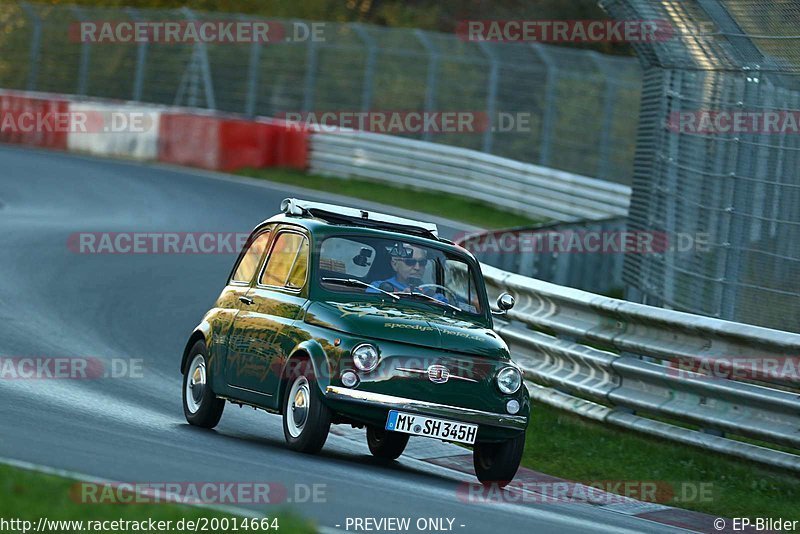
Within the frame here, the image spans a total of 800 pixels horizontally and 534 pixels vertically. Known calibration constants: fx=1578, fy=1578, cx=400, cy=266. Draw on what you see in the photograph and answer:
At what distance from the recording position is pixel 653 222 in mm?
16078

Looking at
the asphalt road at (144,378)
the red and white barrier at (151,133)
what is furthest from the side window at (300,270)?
the red and white barrier at (151,133)

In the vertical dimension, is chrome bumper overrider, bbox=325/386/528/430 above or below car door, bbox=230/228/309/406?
below

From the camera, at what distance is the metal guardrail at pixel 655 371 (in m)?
10.3

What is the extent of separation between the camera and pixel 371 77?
31484mm

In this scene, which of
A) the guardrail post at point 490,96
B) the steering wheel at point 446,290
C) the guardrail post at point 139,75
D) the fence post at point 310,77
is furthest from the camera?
the guardrail post at point 139,75

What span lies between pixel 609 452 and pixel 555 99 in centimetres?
1746

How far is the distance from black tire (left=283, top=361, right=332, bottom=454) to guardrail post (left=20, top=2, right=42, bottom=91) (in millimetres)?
28224

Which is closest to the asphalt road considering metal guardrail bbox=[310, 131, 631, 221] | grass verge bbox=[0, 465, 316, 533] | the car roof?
grass verge bbox=[0, 465, 316, 533]

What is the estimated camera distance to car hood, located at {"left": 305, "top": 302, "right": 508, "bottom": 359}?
983 centimetres

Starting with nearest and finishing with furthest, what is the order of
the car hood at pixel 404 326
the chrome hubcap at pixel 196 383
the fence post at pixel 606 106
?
the car hood at pixel 404 326 → the chrome hubcap at pixel 196 383 → the fence post at pixel 606 106

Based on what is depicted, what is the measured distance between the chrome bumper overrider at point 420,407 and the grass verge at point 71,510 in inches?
94.6

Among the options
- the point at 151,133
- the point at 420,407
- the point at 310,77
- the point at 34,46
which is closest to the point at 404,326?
the point at 420,407

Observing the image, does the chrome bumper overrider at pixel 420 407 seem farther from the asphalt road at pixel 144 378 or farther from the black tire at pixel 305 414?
the asphalt road at pixel 144 378

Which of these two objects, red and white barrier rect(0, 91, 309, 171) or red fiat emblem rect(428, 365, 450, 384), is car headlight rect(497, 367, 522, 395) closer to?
red fiat emblem rect(428, 365, 450, 384)
